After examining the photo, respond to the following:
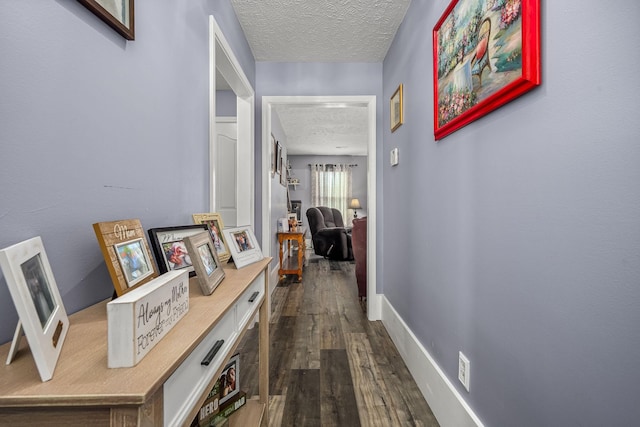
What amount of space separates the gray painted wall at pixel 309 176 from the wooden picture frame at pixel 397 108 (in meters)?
5.71

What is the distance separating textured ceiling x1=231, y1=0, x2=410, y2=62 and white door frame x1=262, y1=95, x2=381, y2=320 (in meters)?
0.37

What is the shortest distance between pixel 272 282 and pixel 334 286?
0.81 m

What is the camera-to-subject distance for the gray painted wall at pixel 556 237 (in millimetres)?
603

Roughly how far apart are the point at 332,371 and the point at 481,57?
1.80m

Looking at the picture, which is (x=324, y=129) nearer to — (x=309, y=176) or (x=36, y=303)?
(x=309, y=176)

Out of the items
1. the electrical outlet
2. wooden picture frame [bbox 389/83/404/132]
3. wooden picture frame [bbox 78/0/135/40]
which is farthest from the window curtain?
wooden picture frame [bbox 78/0/135/40]

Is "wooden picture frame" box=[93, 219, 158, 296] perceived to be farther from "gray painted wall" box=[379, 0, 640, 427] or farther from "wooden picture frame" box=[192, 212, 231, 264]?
"gray painted wall" box=[379, 0, 640, 427]

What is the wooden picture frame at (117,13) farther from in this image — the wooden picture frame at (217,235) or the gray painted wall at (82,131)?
the wooden picture frame at (217,235)

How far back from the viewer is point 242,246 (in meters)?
1.32

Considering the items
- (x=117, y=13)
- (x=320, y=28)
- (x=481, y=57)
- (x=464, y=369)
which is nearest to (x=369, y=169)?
(x=320, y=28)

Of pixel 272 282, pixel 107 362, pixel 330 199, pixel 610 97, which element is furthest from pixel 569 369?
pixel 330 199

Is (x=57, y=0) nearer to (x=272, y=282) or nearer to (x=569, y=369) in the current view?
(x=569, y=369)

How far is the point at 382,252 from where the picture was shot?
2.79 meters

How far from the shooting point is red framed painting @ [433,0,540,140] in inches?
32.7
